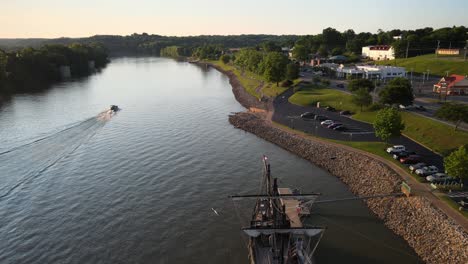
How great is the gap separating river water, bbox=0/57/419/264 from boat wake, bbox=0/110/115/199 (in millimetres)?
190

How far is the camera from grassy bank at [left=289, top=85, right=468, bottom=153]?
5881cm

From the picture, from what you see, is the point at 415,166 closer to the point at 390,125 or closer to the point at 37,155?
the point at 390,125

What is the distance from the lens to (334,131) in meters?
73.6

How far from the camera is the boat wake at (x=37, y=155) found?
57.2 metres

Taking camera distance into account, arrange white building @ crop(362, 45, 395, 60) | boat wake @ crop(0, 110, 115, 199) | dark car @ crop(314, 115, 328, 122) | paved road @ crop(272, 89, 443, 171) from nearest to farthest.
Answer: boat wake @ crop(0, 110, 115, 199) < paved road @ crop(272, 89, 443, 171) < dark car @ crop(314, 115, 328, 122) < white building @ crop(362, 45, 395, 60)

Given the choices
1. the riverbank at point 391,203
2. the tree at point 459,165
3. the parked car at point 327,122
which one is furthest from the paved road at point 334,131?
the tree at point 459,165

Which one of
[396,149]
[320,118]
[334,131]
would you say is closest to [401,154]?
[396,149]

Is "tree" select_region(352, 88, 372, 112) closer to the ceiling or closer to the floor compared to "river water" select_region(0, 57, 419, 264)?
closer to the ceiling

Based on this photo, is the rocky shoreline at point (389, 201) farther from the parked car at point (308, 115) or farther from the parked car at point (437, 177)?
the parked car at point (308, 115)

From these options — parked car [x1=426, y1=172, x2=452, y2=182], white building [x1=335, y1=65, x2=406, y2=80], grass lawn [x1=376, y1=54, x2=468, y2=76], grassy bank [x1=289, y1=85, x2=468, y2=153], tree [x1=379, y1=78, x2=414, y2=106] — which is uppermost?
grass lawn [x1=376, y1=54, x2=468, y2=76]

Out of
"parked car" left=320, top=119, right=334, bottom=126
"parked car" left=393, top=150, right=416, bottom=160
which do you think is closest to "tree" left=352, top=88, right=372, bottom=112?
"parked car" left=320, top=119, right=334, bottom=126

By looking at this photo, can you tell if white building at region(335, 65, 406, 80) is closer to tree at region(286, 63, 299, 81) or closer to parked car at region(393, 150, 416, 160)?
tree at region(286, 63, 299, 81)

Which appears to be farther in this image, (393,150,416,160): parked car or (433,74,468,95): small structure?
(433,74,468,95): small structure

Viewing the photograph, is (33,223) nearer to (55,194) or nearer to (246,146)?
(55,194)
